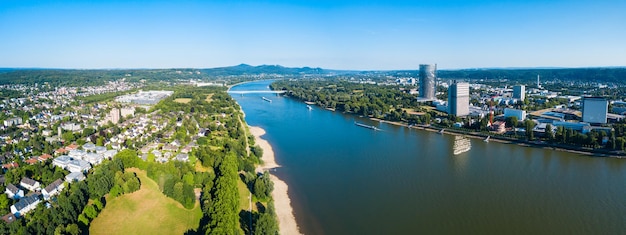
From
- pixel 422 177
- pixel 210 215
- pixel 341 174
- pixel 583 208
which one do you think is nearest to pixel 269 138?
pixel 341 174

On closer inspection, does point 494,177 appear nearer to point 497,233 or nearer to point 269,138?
point 497,233

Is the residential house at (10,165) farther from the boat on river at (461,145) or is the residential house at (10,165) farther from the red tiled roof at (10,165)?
the boat on river at (461,145)

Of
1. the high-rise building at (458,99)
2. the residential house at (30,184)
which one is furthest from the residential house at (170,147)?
the high-rise building at (458,99)

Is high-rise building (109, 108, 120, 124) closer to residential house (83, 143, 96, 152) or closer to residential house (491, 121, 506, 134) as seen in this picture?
residential house (83, 143, 96, 152)

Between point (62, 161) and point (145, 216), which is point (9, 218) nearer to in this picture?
point (145, 216)

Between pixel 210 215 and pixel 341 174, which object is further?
pixel 341 174

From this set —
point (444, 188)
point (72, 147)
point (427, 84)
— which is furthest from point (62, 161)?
point (427, 84)

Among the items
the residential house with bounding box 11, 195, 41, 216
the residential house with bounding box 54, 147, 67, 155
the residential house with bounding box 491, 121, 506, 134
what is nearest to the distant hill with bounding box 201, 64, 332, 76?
the residential house with bounding box 54, 147, 67, 155
